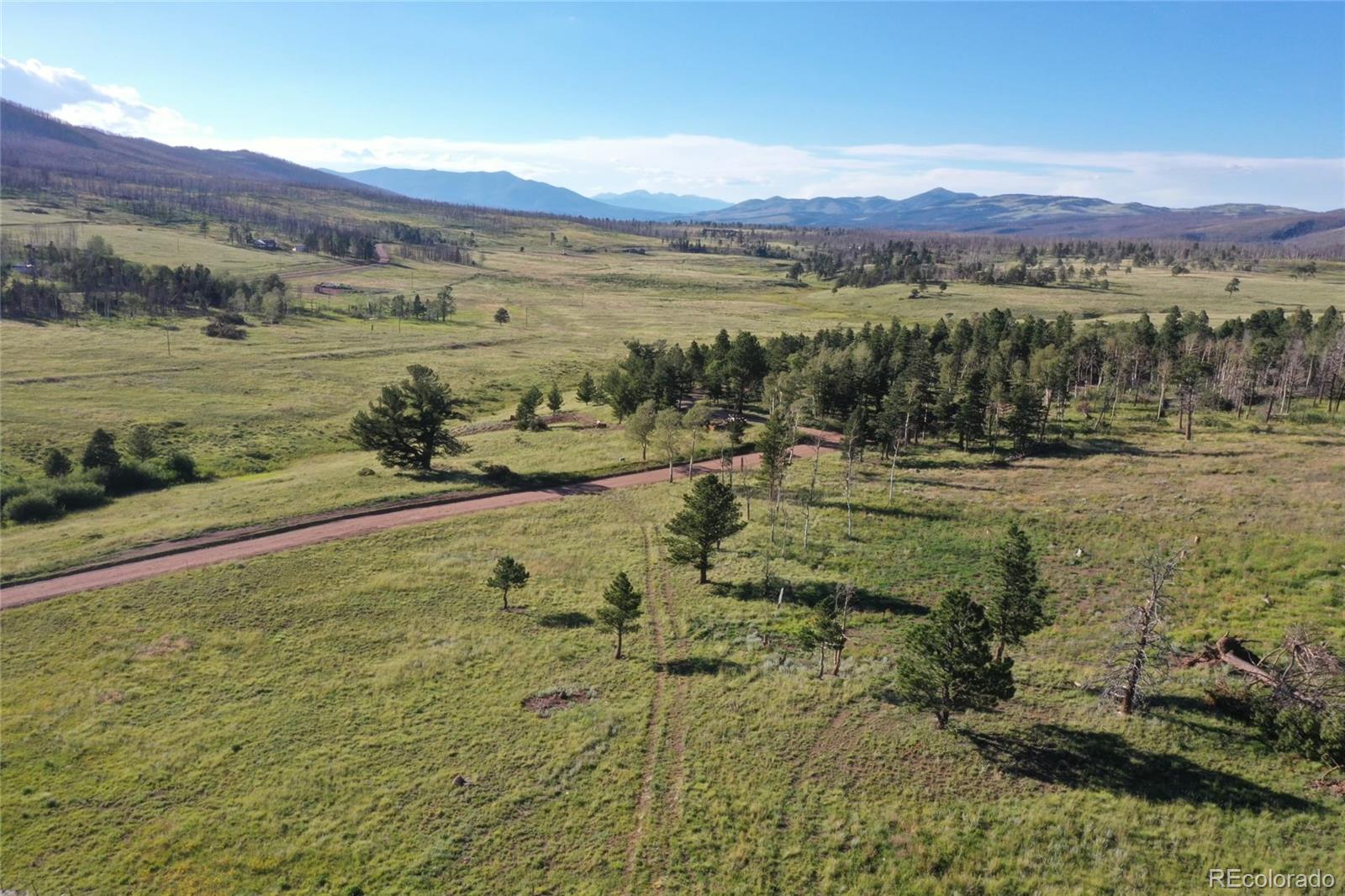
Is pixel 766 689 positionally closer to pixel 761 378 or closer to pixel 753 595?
pixel 753 595

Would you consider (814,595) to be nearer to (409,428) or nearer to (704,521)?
(704,521)

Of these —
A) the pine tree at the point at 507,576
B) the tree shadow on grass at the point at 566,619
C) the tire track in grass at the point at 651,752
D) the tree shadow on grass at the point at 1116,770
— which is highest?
the tree shadow on grass at the point at 1116,770

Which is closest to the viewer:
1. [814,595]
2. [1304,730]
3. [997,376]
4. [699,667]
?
[1304,730]

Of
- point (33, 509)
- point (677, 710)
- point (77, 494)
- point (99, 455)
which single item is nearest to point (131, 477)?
point (99, 455)

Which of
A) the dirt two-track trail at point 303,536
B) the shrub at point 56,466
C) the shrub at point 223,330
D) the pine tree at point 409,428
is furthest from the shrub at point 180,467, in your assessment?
the shrub at point 223,330

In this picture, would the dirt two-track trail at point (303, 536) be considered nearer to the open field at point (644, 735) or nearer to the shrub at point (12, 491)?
the open field at point (644, 735)
